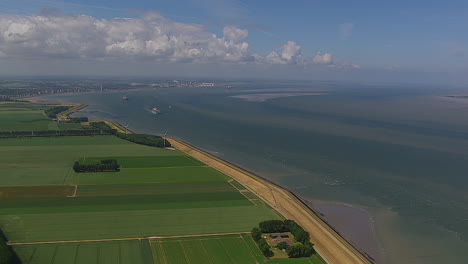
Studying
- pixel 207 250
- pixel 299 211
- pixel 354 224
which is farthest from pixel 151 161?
pixel 354 224

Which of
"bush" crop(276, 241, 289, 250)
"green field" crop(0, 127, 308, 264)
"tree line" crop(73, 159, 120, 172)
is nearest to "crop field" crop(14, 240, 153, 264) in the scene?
"green field" crop(0, 127, 308, 264)

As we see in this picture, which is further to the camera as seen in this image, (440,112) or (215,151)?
(440,112)

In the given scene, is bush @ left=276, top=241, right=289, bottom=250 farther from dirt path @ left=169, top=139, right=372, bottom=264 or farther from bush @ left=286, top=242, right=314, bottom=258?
dirt path @ left=169, top=139, right=372, bottom=264

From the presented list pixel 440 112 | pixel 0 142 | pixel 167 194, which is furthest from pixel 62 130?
pixel 440 112

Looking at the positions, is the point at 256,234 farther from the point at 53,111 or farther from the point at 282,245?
the point at 53,111

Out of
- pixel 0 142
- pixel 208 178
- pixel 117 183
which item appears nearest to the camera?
pixel 117 183

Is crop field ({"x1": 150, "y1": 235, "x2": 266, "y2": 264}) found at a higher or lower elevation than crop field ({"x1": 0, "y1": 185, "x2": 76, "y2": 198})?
lower

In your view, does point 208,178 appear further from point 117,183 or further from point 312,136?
point 312,136

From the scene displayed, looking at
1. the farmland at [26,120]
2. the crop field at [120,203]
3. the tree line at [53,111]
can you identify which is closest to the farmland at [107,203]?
the crop field at [120,203]
